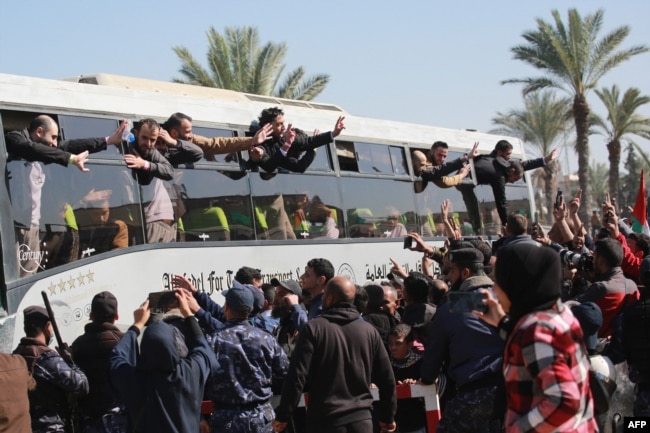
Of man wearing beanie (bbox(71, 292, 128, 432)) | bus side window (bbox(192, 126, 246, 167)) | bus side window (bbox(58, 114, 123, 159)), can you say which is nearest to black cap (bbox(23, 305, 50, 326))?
man wearing beanie (bbox(71, 292, 128, 432))

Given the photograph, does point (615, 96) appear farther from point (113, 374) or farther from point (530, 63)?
point (113, 374)

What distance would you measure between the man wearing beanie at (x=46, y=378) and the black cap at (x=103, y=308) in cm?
36

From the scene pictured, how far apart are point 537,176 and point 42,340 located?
56.3 m

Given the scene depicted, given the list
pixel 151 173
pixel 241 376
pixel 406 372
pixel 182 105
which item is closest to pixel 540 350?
pixel 241 376

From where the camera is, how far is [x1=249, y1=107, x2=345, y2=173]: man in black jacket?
496 inches

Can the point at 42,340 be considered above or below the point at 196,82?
below

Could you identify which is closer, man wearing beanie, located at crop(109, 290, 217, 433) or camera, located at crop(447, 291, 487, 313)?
camera, located at crop(447, 291, 487, 313)

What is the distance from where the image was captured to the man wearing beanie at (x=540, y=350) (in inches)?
160

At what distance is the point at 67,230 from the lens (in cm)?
965

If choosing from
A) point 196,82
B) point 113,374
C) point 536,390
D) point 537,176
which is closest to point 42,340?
point 113,374

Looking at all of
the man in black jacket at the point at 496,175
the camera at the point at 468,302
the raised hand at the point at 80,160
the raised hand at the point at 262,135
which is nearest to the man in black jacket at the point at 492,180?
the man in black jacket at the point at 496,175

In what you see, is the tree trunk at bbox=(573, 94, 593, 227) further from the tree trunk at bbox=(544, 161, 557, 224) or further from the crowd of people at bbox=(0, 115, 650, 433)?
the crowd of people at bbox=(0, 115, 650, 433)

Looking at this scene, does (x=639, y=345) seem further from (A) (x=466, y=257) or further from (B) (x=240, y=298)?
(B) (x=240, y=298)

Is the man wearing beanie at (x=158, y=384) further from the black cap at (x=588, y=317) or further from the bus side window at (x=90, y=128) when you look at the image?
the bus side window at (x=90, y=128)
